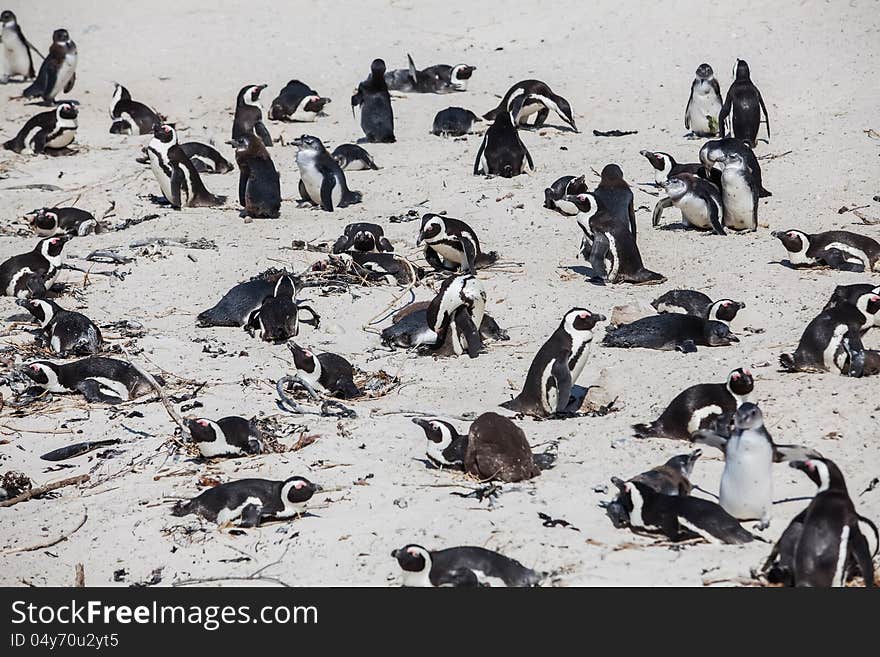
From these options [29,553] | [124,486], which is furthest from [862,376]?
[29,553]

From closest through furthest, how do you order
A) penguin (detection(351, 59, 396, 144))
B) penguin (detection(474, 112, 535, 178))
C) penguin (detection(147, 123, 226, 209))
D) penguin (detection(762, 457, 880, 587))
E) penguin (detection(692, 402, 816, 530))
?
penguin (detection(762, 457, 880, 587))
penguin (detection(692, 402, 816, 530))
penguin (detection(147, 123, 226, 209))
penguin (detection(474, 112, 535, 178))
penguin (detection(351, 59, 396, 144))

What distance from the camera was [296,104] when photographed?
15172mm

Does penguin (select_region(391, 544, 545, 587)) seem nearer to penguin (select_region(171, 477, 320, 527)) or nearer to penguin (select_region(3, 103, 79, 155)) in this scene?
penguin (select_region(171, 477, 320, 527))

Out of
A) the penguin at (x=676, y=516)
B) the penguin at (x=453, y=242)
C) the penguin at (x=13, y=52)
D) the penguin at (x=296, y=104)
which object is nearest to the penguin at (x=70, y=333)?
the penguin at (x=453, y=242)

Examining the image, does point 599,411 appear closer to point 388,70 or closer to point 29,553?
point 29,553

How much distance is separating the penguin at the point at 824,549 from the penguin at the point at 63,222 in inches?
318

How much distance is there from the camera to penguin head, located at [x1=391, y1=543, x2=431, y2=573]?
5066 mm

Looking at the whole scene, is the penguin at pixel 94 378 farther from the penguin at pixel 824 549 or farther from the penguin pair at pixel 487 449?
the penguin at pixel 824 549

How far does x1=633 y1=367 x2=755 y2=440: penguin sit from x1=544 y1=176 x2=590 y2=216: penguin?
4.15m

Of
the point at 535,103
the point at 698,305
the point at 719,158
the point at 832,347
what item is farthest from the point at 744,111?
the point at 832,347

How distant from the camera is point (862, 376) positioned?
730 centimetres

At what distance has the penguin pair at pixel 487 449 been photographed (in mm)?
6305

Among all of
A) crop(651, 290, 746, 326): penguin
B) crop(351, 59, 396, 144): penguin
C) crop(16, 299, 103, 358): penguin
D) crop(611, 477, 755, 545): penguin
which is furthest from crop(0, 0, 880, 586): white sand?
crop(16, 299, 103, 358): penguin

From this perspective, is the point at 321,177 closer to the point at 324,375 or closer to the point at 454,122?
the point at 454,122
